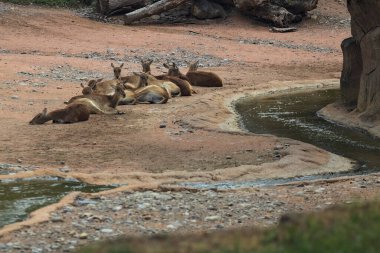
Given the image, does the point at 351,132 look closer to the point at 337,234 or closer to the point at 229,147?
the point at 229,147

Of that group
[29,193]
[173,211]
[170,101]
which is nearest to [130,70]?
[170,101]

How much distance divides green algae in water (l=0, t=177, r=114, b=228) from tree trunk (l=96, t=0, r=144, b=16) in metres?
23.3

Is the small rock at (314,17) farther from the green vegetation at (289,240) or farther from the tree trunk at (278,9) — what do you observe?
the green vegetation at (289,240)

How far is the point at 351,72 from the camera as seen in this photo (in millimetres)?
16859

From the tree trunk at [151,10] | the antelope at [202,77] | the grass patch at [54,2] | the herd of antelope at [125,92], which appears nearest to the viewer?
the herd of antelope at [125,92]

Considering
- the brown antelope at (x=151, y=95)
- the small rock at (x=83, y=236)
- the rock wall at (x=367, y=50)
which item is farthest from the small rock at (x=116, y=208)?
the brown antelope at (x=151, y=95)

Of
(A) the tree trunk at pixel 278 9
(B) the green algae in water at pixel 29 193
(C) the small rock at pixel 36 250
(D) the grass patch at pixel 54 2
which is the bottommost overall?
(B) the green algae in water at pixel 29 193

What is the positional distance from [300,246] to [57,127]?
9867mm

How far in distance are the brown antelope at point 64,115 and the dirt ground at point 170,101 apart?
0.26m

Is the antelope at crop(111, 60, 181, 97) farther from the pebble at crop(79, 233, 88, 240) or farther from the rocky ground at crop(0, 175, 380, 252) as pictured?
the pebble at crop(79, 233, 88, 240)

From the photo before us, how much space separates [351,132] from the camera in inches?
581

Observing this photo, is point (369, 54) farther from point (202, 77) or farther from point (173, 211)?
point (173, 211)

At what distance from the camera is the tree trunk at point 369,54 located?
1498 centimetres

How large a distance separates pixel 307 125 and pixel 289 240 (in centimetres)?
1077
